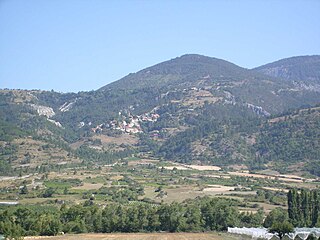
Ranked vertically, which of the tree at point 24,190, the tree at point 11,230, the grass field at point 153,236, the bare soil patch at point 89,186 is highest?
the tree at point 11,230

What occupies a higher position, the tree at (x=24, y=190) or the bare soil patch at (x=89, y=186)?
the tree at (x=24, y=190)

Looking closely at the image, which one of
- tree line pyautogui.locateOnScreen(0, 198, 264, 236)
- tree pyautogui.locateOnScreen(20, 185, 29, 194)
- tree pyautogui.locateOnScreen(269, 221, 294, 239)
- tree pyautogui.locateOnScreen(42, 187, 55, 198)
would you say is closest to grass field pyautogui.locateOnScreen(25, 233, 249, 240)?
tree line pyautogui.locateOnScreen(0, 198, 264, 236)

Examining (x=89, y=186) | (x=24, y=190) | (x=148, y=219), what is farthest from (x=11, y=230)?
(x=89, y=186)

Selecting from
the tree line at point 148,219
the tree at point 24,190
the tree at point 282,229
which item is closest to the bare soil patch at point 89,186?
the tree at point 24,190

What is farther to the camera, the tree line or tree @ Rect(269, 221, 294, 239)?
the tree line

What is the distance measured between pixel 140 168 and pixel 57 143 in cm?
3133

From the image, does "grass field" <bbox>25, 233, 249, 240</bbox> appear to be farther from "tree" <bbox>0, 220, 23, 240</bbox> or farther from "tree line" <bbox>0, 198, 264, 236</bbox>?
"tree line" <bbox>0, 198, 264, 236</bbox>

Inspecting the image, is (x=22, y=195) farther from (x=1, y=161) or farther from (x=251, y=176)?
(x=251, y=176)

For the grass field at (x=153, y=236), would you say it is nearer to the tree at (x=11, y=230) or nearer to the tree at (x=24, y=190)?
the tree at (x=11, y=230)

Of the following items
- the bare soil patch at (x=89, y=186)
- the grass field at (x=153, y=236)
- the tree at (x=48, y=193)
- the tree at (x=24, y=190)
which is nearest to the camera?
the grass field at (x=153, y=236)

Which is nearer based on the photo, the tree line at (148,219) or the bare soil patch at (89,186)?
the tree line at (148,219)

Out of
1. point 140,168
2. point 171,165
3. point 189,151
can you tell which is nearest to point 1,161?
point 140,168

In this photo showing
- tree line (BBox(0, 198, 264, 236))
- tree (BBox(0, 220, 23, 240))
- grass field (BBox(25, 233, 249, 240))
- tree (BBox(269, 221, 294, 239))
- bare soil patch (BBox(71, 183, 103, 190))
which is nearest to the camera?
tree (BBox(0, 220, 23, 240))

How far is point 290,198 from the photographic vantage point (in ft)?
225
